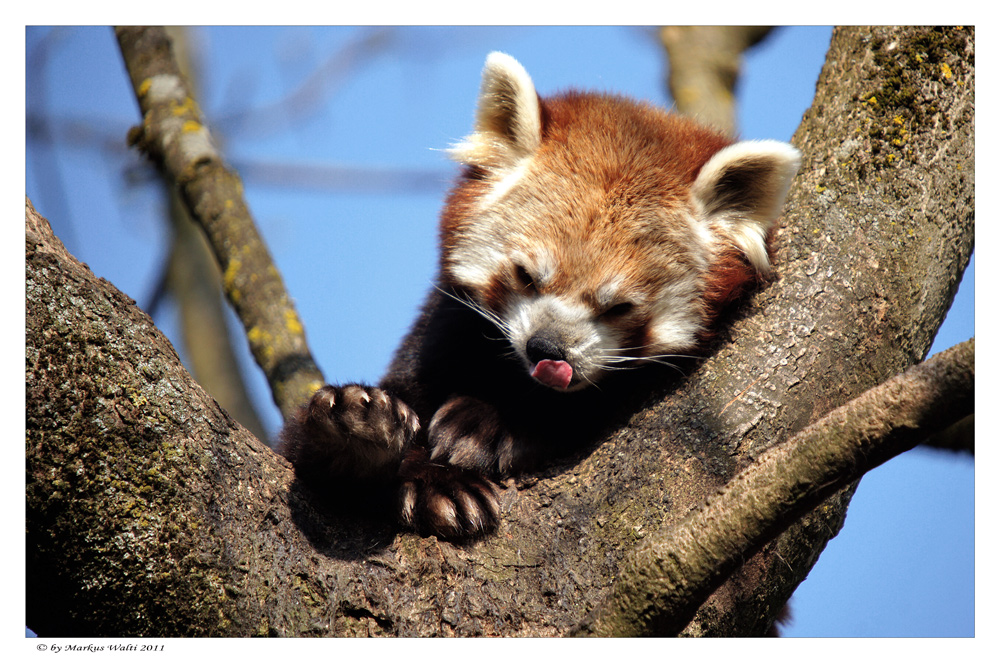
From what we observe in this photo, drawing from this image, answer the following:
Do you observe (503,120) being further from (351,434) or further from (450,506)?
(450,506)

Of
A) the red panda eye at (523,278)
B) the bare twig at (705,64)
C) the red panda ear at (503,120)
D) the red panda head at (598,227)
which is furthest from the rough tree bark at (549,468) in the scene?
the bare twig at (705,64)

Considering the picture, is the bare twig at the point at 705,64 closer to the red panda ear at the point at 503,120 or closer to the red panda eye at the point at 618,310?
the red panda ear at the point at 503,120

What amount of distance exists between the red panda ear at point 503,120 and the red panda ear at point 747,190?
0.61m

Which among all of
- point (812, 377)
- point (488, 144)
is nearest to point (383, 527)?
point (812, 377)

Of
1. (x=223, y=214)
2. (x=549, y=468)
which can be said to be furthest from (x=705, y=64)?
(x=549, y=468)

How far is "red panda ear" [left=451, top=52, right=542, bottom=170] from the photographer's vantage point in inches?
99.2

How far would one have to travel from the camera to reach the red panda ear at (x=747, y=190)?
2287 millimetres

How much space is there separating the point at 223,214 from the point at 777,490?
2.50 m

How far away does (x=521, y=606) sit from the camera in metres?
1.77

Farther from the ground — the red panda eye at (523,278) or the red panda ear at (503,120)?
the red panda ear at (503,120)

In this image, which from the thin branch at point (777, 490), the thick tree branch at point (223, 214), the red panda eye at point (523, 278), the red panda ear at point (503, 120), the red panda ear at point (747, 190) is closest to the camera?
the thin branch at point (777, 490)

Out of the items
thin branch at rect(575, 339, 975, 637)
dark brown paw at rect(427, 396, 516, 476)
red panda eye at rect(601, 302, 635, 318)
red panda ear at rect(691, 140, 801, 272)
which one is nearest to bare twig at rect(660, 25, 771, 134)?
red panda ear at rect(691, 140, 801, 272)

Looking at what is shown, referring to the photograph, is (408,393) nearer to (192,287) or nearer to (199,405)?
(199,405)

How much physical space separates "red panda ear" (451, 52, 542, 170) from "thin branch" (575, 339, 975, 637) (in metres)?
1.53
